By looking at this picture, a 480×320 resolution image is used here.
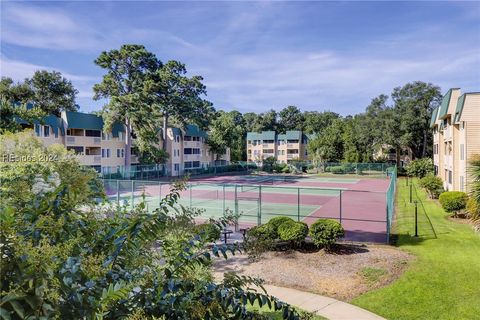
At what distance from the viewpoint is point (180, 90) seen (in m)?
54.2

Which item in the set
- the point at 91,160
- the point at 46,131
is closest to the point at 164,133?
the point at 91,160

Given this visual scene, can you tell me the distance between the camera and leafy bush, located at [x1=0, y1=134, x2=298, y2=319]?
7.23 feet

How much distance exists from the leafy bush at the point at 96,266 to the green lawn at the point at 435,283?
7730 millimetres

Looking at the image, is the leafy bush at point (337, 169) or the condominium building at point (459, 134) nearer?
the condominium building at point (459, 134)

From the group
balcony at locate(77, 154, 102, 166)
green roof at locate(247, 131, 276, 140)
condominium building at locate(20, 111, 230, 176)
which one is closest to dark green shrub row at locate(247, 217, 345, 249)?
Result: condominium building at locate(20, 111, 230, 176)

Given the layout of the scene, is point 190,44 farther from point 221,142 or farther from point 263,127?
point 263,127

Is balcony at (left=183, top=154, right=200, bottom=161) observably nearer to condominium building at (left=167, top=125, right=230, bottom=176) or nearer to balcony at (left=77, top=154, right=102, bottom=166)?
condominium building at (left=167, top=125, right=230, bottom=176)

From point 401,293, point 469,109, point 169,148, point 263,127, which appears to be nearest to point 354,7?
point 401,293

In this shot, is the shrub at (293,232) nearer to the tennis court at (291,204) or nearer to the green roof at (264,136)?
the tennis court at (291,204)

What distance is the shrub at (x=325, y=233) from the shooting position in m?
14.5

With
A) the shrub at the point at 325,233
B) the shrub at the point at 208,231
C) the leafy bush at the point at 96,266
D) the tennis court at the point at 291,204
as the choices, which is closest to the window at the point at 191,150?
the tennis court at the point at 291,204

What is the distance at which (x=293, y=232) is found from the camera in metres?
14.8

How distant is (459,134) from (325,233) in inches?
768

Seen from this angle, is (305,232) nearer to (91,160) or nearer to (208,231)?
(208,231)
